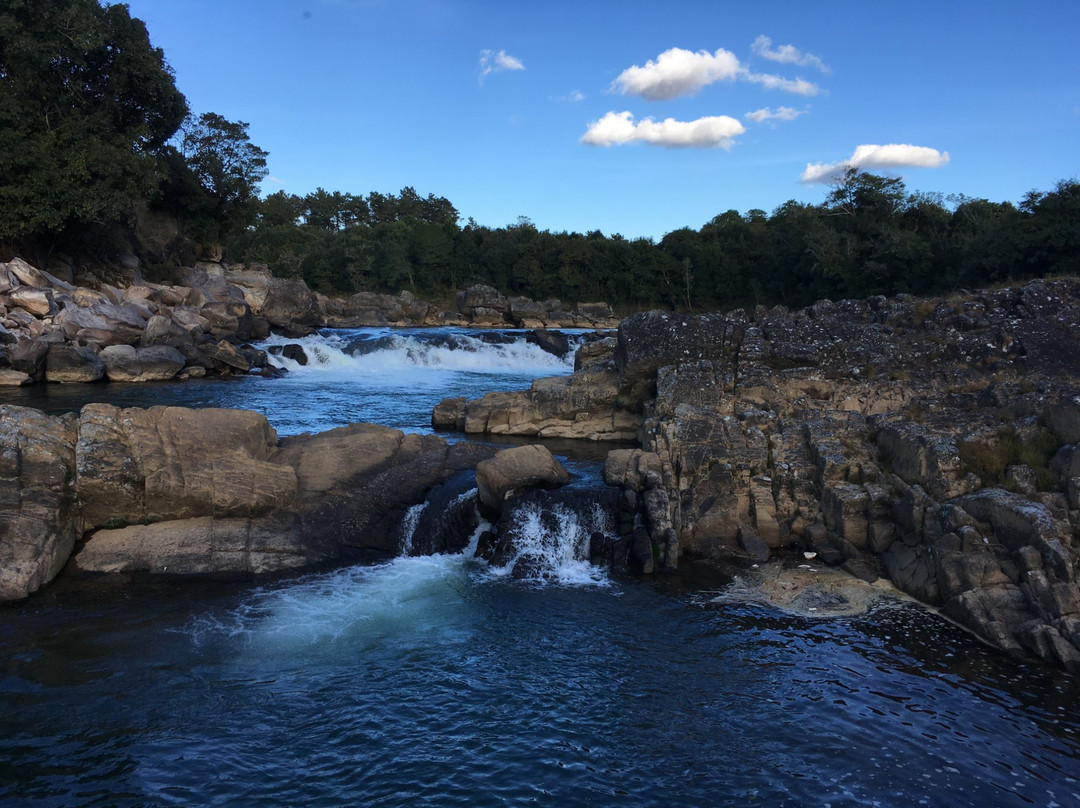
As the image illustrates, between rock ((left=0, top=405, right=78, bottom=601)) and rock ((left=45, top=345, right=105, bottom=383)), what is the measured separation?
1682cm

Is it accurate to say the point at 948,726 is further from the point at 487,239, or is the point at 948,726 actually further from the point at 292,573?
the point at 487,239

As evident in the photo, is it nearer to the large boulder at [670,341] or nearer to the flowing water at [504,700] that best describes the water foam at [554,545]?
the flowing water at [504,700]

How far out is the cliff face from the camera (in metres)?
9.51

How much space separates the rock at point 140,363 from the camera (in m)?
27.0

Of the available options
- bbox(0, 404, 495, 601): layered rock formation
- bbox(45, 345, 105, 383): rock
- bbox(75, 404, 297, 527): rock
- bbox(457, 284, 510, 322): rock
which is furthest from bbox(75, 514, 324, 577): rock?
bbox(457, 284, 510, 322): rock

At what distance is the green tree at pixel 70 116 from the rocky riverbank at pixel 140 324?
121 inches

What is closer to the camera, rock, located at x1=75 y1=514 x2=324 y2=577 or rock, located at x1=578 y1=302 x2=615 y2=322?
rock, located at x1=75 y1=514 x2=324 y2=577

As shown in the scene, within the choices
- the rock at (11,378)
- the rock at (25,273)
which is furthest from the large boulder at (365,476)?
the rock at (25,273)

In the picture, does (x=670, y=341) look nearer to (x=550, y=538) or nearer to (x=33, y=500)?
(x=550, y=538)

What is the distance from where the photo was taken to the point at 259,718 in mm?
7363

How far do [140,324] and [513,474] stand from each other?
928 inches

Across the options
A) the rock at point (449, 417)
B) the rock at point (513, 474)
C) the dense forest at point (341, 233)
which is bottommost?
the rock at point (513, 474)

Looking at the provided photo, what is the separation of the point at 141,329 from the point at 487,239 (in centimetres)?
4961

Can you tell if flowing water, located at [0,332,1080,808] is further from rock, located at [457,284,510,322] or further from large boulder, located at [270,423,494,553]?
rock, located at [457,284,510,322]
